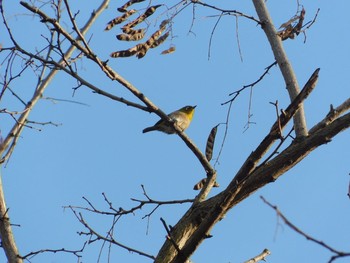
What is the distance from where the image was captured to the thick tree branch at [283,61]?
4.04 m

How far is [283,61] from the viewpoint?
174 inches

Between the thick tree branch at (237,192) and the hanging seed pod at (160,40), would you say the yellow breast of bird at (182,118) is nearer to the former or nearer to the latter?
the hanging seed pod at (160,40)

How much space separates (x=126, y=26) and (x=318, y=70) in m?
1.78

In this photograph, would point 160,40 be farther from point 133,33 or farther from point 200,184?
point 200,184

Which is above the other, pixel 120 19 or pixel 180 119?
pixel 180 119

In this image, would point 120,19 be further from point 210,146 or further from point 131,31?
point 210,146

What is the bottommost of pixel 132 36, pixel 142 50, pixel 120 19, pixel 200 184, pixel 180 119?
pixel 200 184

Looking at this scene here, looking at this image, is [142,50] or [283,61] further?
[142,50]

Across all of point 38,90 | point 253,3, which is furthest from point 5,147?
point 253,3

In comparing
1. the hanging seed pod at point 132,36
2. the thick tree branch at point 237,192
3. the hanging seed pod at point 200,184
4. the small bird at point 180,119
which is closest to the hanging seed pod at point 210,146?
the hanging seed pod at point 200,184

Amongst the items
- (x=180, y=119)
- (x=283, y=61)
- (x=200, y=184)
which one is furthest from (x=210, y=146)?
(x=180, y=119)

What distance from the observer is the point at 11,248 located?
16.1 ft

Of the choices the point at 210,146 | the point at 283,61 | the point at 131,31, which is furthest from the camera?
the point at 131,31

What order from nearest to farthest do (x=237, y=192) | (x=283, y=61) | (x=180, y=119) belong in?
(x=237, y=192) → (x=283, y=61) → (x=180, y=119)
